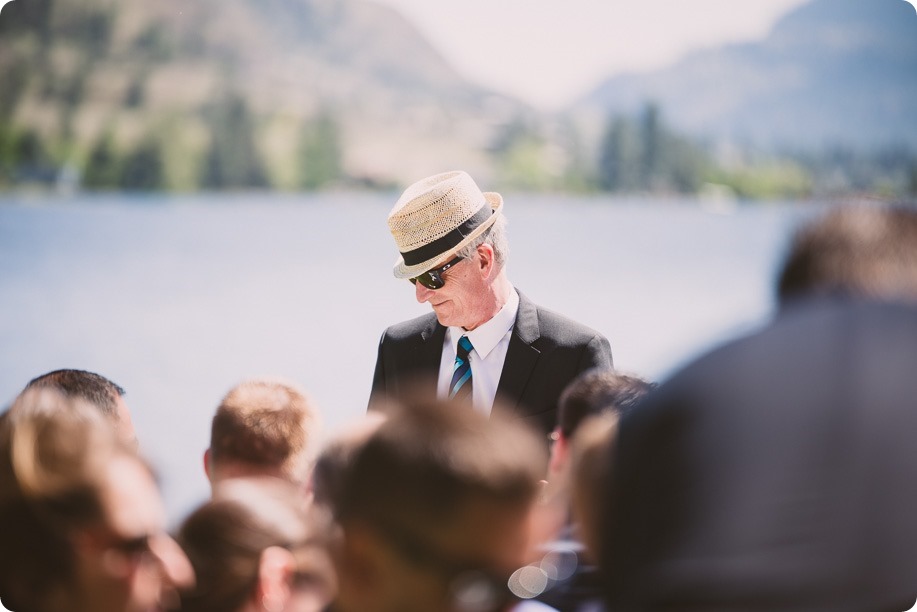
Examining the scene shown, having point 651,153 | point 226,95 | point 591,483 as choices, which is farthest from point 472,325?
point 226,95

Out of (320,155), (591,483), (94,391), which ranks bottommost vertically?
(591,483)

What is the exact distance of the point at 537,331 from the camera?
11.4ft

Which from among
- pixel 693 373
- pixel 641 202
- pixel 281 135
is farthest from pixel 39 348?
pixel 641 202

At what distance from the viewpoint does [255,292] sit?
30.5 meters

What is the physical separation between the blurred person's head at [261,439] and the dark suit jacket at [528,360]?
859 millimetres

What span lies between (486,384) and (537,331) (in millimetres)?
274

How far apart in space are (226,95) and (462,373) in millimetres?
75651

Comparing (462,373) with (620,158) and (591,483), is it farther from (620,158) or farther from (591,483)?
(620,158)

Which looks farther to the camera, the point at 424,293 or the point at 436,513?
the point at 424,293

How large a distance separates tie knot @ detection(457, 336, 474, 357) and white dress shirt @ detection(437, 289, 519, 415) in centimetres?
1

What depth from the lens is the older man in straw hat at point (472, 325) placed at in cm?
341

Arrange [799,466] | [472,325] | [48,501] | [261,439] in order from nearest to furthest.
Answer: [799,466], [48,501], [261,439], [472,325]

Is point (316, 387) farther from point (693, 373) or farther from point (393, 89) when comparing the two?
point (393, 89)

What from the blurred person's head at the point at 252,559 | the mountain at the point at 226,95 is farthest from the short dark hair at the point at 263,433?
the mountain at the point at 226,95
